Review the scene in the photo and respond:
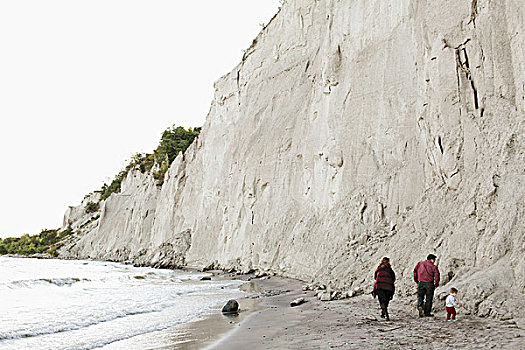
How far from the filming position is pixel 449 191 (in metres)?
10.7

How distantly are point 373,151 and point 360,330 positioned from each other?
9.62 metres

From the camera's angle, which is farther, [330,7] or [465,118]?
[330,7]

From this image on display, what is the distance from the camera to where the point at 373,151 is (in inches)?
637

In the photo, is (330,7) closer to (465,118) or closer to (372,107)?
(372,107)

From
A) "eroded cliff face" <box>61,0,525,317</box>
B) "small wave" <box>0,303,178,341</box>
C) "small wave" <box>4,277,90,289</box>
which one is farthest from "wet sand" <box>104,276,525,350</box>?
"small wave" <box>4,277,90,289</box>

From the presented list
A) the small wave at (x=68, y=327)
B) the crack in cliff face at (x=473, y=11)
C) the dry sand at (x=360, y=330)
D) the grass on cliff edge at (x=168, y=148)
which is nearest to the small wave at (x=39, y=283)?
the small wave at (x=68, y=327)

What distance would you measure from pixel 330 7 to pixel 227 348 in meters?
18.2

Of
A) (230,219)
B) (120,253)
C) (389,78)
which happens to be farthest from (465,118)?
(120,253)

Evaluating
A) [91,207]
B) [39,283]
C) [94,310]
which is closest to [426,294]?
[94,310]

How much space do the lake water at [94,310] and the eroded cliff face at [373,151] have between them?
14.6 ft

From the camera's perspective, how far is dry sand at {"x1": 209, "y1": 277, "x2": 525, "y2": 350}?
5.92m

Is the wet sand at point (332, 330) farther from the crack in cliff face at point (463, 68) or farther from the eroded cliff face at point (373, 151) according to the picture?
the crack in cliff face at point (463, 68)

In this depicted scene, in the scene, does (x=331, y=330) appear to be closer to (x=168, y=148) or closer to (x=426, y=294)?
(x=426, y=294)

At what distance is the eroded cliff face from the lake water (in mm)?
4441
